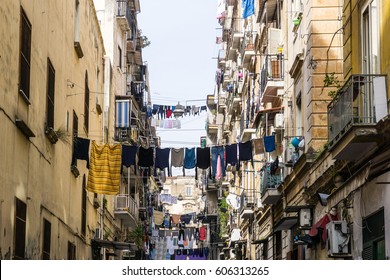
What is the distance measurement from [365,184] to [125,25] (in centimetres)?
2894

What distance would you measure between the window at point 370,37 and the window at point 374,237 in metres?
2.39

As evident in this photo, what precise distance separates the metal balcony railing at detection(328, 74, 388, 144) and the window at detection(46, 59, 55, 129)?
20.5 feet

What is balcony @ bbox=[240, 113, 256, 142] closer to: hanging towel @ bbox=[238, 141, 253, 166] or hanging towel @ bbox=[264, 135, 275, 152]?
hanging towel @ bbox=[264, 135, 275, 152]

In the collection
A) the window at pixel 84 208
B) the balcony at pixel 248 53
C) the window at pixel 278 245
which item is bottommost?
the window at pixel 278 245

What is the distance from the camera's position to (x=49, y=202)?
18828mm

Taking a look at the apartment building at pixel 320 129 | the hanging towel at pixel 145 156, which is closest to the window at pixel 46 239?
the apartment building at pixel 320 129

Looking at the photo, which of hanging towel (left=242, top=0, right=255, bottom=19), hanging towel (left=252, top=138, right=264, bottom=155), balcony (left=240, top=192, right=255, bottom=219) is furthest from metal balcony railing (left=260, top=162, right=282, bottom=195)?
hanging towel (left=242, top=0, right=255, bottom=19)

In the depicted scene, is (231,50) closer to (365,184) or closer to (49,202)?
(49,202)

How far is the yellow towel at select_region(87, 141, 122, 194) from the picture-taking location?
2400 cm

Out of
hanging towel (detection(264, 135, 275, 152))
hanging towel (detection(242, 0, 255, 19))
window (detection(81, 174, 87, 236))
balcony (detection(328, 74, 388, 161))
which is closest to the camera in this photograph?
balcony (detection(328, 74, 388, 161))

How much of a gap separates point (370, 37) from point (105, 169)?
10.7 metres

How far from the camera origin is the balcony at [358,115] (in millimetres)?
13477

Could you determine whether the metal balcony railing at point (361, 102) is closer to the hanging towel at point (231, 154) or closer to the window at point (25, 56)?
the window at point (25, 56)
